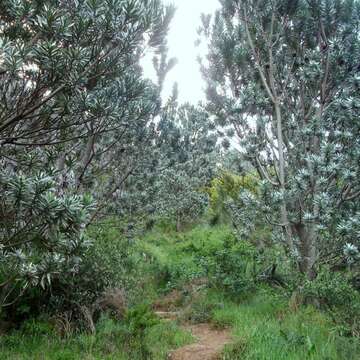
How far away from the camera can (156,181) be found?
37.7 ft

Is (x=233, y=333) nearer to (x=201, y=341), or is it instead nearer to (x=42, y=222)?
(x=201, y=341)

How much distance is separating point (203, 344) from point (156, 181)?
581cm

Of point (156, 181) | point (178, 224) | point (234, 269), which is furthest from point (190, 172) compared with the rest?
point (234, 269)

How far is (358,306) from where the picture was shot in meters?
6.16

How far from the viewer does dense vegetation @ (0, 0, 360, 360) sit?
12.5ft

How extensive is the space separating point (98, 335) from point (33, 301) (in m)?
1.23

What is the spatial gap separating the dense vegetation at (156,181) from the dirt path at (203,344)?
184mm

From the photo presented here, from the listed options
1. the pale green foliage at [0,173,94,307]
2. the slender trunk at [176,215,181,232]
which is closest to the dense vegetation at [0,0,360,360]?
the pale green foliage at [0,173,94,307]

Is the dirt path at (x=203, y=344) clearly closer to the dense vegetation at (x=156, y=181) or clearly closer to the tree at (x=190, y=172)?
the dense vegetation at (x=156, y=181)

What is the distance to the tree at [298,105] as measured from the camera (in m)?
6.81

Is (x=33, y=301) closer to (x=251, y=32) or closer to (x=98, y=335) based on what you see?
(x=98, y=335)

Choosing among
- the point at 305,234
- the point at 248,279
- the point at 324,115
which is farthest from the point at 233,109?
the point at 248,279

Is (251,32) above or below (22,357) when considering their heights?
above

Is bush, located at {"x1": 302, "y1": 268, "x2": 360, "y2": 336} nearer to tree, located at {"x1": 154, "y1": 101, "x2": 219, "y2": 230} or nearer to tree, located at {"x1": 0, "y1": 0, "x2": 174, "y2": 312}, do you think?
tree, located at {"x1": 0, "y1": 0, "x2": 174, "y2": 312}
